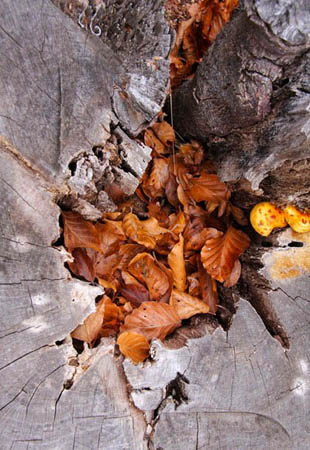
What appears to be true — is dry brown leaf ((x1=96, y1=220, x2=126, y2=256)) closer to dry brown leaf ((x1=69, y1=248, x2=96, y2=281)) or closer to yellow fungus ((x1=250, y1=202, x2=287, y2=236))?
dry brown leaf ((x1=69, y1=248, x2=96, y2=281))

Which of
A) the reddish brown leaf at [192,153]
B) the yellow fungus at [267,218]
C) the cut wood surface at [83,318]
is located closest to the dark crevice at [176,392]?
the cut wood surface at [83,318]

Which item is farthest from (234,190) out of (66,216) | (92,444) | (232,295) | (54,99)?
(92,444)

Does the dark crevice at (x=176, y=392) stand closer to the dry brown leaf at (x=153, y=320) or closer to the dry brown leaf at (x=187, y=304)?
the dry brown leaf at (x=153, y=320)

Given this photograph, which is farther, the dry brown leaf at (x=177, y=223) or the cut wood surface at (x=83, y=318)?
the dry brown leaf at (x=177, y=223)

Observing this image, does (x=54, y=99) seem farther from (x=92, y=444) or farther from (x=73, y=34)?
(x=92, y=444)

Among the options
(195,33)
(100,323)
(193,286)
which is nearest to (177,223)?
(193,286)

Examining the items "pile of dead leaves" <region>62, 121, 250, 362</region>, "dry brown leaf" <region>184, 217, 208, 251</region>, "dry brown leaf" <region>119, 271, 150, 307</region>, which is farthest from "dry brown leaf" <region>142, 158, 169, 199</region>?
"dry brown leaf" <region>119, 271, 150, 307</region>

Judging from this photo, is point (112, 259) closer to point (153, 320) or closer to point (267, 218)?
point (153, 320)
